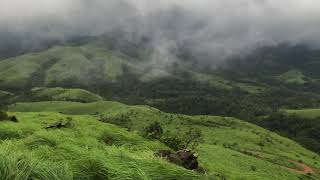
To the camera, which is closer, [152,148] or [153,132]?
[152,148]

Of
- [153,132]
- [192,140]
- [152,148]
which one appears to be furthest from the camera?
[192,140]

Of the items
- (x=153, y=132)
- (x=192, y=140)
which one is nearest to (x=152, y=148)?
(x=153, y=132)

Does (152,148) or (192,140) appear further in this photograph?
(192,140)

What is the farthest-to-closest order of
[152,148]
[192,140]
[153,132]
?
[192,140]
[153,132]
[152,148]

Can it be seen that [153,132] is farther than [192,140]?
No

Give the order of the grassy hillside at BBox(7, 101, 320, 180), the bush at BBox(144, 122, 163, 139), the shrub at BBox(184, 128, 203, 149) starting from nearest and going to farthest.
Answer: the grassy hillside at BBox(7, 101, 320, 180) → the bush at BBox(144, 122, 163, 139) → the shrub at BBox(184, 128, 203, 149)

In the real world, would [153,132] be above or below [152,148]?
above

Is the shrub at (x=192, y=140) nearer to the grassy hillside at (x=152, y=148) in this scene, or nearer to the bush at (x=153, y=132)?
the grassy hillside at (x=152, y=148)

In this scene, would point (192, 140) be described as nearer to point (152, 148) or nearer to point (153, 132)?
point (153, 132)

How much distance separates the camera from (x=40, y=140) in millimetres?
17797

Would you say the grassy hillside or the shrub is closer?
the grassy hillside

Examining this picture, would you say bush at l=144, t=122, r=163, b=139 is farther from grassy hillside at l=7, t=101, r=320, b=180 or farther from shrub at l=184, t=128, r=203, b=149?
shrub at l=184, t=128, r=203, b=149

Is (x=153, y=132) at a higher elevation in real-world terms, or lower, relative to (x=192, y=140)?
higher

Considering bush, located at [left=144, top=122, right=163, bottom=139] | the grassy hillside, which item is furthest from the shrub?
bush, located at [left=144, top=122, right=163, bottom=139]
